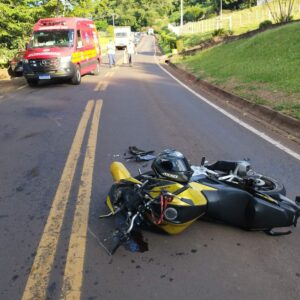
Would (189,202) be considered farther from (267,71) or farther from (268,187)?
(267,71)

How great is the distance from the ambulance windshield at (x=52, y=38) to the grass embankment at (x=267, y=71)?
6192 millimetres

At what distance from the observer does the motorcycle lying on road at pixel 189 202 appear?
146 inches

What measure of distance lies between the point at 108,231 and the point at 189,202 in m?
0.92

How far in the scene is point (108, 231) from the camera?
4.07 m

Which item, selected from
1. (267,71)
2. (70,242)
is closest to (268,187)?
(70,242)

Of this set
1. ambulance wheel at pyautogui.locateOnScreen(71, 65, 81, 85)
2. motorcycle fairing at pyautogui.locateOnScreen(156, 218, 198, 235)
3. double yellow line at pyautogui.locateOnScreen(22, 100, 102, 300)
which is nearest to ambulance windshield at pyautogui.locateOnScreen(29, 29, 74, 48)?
ambulance wheel at pyautogui.locateOnScreen(71, 65, 81, 85)

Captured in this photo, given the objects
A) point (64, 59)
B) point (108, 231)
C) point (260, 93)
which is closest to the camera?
point (108, 231)

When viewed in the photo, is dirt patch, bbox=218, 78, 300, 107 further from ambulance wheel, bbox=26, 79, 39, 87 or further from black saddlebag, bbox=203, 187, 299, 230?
ambulance wheel, bbox=26, 79, 39, 87

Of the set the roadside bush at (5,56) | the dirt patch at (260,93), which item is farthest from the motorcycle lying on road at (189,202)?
the roadside bush at (5,56)

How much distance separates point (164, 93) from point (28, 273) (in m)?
11.9

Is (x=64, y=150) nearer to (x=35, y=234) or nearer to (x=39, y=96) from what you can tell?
(x=35, y=234)

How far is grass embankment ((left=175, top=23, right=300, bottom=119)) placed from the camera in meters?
11.0

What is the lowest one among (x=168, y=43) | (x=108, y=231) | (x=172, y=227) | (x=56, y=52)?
(x=108, y=231)

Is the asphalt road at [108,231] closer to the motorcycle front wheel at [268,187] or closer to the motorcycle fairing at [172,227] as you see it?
the motorcycle fairing at [172,227]
